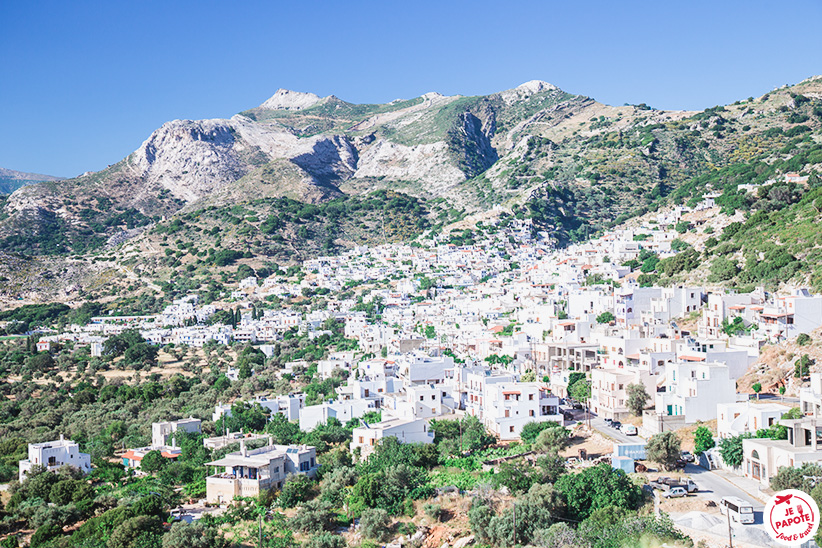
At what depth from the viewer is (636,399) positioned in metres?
30.4

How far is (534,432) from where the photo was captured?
2898cm

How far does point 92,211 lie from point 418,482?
10818cm

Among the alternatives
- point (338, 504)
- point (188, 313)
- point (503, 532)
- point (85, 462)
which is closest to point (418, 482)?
point (338, 504)

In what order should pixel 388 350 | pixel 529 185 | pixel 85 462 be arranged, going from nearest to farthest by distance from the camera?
pixel 85 462
pixel 388 350
pixel 529 185

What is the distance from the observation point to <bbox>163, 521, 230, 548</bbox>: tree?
72.3ft

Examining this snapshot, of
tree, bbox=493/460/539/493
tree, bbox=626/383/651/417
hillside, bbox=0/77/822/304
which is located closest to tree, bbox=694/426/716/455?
tree, bbox=493/460/539/493

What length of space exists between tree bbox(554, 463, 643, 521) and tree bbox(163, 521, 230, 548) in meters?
9.20

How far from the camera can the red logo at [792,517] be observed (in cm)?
1401

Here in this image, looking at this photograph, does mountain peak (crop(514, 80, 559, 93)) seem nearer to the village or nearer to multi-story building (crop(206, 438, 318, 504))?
the village

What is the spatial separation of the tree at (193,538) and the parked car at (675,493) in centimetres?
1167

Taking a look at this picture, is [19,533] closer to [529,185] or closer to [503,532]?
[503,532]

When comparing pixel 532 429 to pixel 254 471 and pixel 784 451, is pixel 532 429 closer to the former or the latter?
pixel 784 451

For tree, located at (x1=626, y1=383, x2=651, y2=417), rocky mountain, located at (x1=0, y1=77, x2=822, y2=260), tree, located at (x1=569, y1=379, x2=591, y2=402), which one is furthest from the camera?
rocky mountain, located at (x1=0, y1=77, x2=822, y2=260)

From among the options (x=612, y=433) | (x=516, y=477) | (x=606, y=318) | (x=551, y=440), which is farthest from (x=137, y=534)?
(x=606, y=318)
